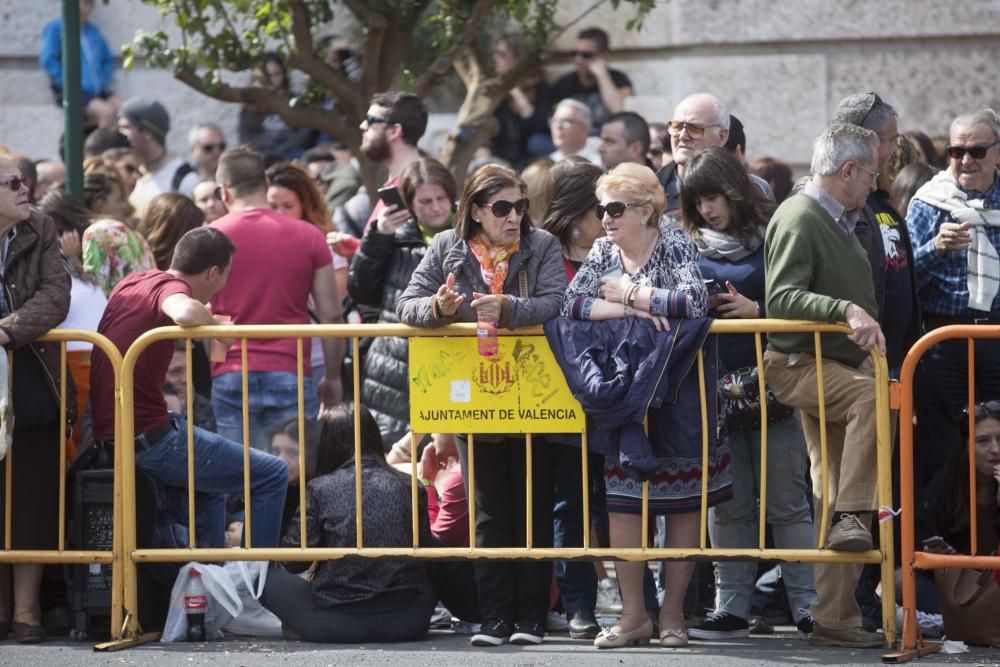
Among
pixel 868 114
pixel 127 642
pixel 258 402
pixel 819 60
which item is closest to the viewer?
pixel 127 642

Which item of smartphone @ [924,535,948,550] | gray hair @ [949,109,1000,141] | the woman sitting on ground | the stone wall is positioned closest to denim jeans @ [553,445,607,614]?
the woman sitting on ground

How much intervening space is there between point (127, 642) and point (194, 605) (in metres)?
0.31

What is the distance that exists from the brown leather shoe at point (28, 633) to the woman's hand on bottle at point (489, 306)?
7.45 ft

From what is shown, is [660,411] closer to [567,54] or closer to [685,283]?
[685,283]

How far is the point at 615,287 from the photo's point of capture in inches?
265

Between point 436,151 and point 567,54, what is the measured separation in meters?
1.21

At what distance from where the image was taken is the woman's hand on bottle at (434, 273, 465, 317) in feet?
22.2

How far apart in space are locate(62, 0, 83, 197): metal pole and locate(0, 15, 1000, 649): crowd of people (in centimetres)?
160

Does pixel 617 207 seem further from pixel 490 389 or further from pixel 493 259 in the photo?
pixel 490 389

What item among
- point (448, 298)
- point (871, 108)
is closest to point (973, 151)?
point (871, 108)

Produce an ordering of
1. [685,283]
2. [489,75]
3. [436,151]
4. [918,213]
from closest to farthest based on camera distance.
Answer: [685,283], [918,213], [489,75], [436,151]

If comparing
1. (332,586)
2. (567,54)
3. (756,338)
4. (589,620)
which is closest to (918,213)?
(756,338)

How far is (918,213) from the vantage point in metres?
7.91

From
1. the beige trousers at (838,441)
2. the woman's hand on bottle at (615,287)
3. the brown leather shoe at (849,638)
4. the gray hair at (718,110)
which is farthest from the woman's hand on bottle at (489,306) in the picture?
the brown leather shoe at (849,638)
